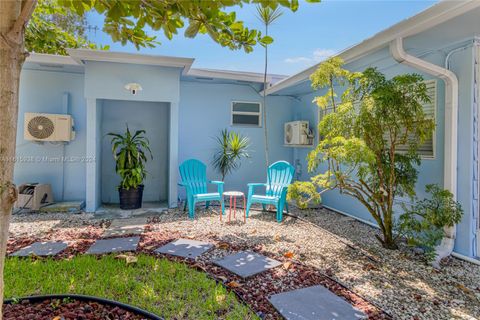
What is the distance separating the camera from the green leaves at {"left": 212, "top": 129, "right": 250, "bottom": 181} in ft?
22.9

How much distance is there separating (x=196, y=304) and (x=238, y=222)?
288 centimetres

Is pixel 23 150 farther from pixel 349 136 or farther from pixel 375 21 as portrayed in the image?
pixel 375 21

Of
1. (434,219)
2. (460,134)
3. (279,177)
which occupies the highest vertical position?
(460,134)

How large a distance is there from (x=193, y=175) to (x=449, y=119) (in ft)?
14.8

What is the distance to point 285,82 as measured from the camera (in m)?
6.39

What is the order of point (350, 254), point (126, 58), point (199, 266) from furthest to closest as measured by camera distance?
point (126, 58)
point (350, 254)
point (199, 266)

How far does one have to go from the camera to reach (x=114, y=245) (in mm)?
→ 3795

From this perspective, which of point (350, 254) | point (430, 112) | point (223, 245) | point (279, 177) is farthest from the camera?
point (279, 177)

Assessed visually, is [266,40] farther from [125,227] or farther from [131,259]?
[125,227]

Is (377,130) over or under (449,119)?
under

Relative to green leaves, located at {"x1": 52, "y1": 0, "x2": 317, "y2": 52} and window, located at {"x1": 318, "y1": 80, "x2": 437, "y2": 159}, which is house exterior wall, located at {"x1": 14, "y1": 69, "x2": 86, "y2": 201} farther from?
window, located at {"x1": 318, "y1": 80, "x2": 437, "y2": 159}

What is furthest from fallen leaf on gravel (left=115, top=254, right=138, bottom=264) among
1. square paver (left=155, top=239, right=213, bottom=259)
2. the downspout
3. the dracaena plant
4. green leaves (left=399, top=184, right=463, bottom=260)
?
the downspout

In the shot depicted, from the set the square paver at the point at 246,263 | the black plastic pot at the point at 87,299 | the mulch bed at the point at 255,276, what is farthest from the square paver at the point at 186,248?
the black plastic pot at the point at 87,299

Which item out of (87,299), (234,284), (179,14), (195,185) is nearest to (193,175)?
(195,185)
